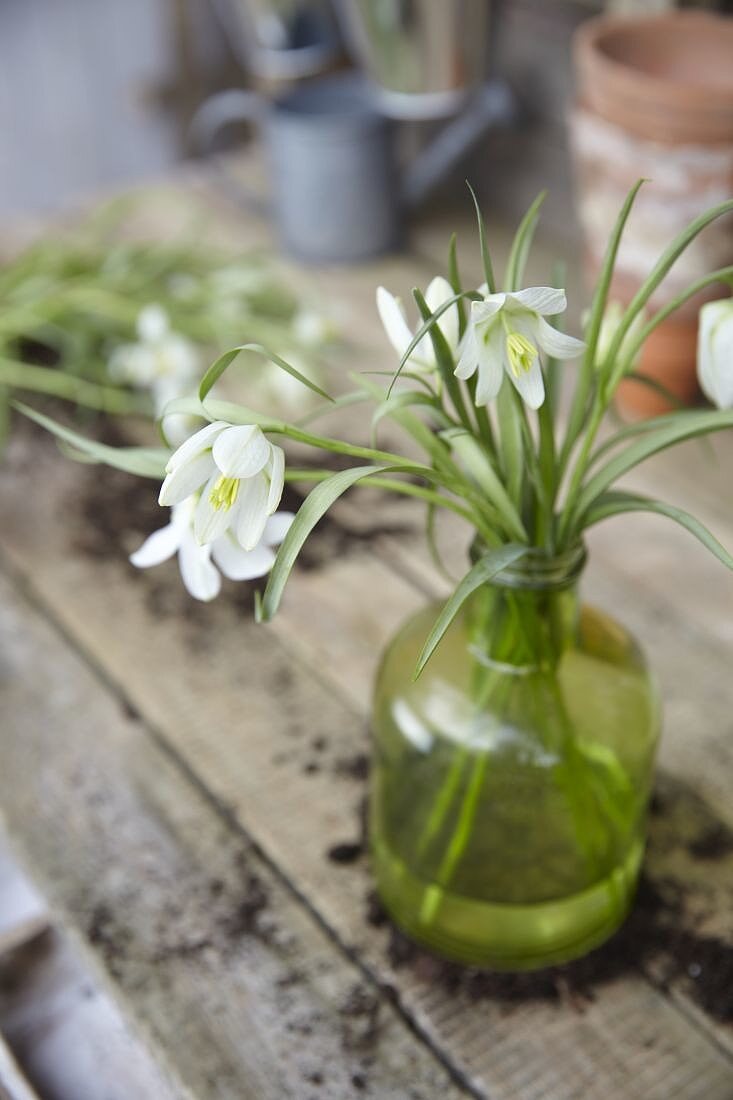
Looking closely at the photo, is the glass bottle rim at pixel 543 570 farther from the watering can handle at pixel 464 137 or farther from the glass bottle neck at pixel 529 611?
the watering can handle at pixel 464 137

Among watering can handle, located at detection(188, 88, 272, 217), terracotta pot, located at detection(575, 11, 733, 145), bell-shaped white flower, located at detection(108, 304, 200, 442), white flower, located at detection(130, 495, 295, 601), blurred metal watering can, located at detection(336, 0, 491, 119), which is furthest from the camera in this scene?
watering can handle, located at detection(188, 88, 272, 217)

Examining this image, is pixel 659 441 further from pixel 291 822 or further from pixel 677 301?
pixel 291 822

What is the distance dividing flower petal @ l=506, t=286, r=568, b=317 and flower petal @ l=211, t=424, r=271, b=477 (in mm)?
107

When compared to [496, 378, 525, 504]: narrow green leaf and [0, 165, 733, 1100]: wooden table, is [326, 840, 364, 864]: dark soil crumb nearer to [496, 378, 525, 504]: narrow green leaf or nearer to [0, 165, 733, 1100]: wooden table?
[0, 165, 733, 1100]: wooden table

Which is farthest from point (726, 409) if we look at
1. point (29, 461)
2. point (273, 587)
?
point (29, 461)


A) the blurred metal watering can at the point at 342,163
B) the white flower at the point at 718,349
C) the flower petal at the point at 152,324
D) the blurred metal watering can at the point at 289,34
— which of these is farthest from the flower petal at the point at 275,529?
the blurred metal watering can at the point at 289,34

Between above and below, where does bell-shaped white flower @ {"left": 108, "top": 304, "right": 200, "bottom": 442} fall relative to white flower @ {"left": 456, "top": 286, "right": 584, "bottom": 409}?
below

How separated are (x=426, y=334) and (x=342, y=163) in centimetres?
99

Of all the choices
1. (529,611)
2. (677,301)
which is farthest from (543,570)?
(677,301)

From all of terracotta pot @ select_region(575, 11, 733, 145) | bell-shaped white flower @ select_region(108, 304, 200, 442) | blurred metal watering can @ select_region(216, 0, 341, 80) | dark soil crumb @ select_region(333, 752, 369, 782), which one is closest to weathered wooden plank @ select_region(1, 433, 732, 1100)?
dark soil crumb @ select_region(333, 752, 369, 782)

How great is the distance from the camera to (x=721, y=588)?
97 centimetres

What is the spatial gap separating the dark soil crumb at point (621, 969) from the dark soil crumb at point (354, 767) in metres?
0.12

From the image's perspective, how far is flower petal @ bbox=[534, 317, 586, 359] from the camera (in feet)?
1.47

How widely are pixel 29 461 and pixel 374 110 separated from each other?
692mm
